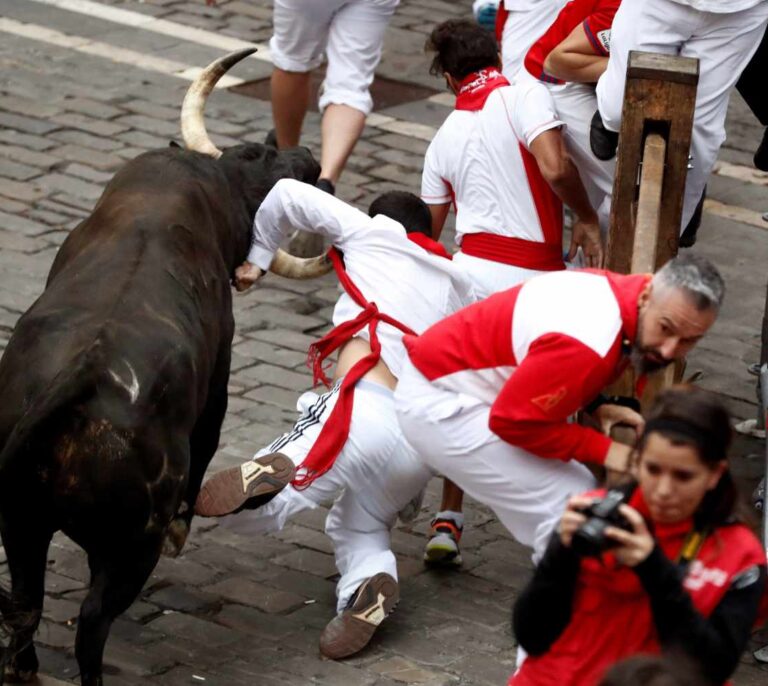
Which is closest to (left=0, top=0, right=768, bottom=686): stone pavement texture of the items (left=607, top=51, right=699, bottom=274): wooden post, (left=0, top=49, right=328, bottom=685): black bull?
(left=0, top=49, right=328, bottom=685): black bull

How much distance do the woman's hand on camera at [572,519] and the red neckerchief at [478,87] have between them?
3643mm

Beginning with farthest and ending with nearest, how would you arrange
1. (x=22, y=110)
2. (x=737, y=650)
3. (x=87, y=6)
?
(x=87, y=6) → (x=22, y=110) → (x=737, y=650)

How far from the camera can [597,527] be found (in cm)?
348

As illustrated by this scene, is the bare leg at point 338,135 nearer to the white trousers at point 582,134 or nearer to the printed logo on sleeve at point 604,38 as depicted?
the white trousers at point 582,134

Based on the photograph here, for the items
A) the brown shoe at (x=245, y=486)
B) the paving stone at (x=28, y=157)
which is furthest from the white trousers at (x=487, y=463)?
the paving stone at (x=28, y=157)

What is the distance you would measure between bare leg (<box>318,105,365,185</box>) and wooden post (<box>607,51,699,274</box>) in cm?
328

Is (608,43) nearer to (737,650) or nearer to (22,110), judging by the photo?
(737,650)

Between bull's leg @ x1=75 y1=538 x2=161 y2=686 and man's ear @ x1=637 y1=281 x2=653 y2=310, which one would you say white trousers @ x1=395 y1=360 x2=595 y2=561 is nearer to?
man's ear @ x1=637 y1=281 x2=653 y2=310

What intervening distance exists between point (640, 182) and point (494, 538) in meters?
1.70

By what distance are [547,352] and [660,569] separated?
923mm

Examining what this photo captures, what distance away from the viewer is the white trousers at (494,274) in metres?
6.78

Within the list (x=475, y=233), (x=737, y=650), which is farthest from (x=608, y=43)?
(x=737, y=650)

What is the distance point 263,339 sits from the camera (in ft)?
27.3

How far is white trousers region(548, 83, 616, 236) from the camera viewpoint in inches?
271
